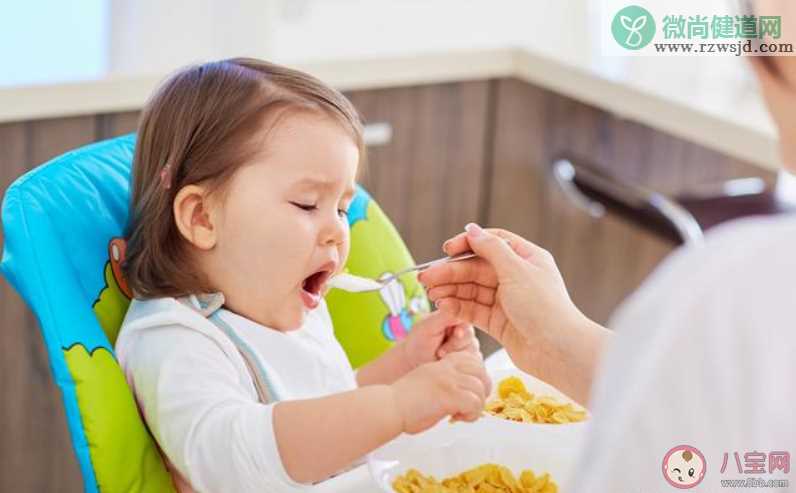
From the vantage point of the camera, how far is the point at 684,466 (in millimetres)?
819

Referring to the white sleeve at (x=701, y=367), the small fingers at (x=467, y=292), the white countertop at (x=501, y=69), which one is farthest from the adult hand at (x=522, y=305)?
the white countertop at (x=501, y=69)

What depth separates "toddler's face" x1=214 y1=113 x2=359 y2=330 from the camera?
1268mm

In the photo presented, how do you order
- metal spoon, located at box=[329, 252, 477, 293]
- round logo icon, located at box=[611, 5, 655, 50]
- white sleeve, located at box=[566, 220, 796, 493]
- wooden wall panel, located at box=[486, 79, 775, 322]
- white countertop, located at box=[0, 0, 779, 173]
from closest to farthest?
white sleeve, located at box=[566, 220, 796, 493], metal spoon, located at box=[329, 252, 477, 293], white countertop, located at box=[0, 0, 779, 173], round logo icon, located at box=[611, 5, 655, 50], wooden wall panel, located at box=[486, 79, 775, 322]

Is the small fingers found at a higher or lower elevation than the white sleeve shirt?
higher

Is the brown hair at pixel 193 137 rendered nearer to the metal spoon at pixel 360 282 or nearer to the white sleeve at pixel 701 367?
the metal spoon at pixel 360 282

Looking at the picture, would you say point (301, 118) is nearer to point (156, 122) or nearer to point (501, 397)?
point (156, 122)

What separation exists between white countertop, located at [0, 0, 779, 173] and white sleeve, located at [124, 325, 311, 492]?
2.66 feet

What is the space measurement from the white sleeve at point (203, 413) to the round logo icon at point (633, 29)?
1402 millimetres

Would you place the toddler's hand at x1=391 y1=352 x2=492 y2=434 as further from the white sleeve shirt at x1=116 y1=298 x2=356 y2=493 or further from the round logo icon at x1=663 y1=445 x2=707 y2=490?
the round logo icon at x1=663 y1=445 x2=707 y2=490

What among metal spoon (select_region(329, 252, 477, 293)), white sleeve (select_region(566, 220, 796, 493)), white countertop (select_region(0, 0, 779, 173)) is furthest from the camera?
white countertop (select_region(0, 0, 779, 173))

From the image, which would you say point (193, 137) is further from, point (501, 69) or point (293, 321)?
point (501, 69)

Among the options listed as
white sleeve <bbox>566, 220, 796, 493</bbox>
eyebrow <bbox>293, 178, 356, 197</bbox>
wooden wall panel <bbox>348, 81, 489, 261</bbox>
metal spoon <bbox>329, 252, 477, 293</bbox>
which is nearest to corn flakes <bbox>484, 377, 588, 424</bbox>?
metal spoon <bbox>329, 252, 477, 293</bbox>

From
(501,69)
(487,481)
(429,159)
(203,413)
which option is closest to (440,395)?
(487,481)

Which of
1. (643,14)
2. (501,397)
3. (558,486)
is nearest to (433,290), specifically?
(501,397)
